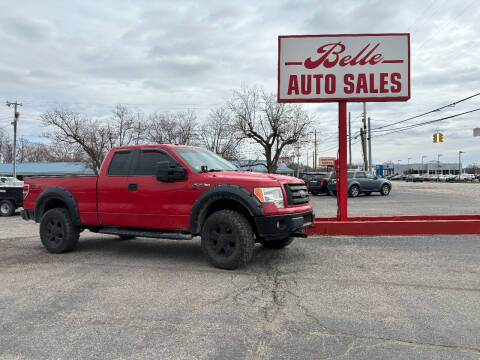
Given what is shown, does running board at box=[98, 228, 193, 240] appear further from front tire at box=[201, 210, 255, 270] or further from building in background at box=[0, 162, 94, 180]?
building in background at box=[0, 162, 94, 180]

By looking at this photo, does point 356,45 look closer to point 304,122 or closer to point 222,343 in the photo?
point 222,343

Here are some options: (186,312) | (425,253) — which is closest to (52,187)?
(186,312)

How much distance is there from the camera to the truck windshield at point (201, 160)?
6.11m

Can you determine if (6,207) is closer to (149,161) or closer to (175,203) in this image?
(149,161)

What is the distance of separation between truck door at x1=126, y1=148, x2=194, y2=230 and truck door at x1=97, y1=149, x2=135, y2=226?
14cm

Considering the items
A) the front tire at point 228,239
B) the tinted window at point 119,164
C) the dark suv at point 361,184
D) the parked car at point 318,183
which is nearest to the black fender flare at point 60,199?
the tinted window at point 119,164

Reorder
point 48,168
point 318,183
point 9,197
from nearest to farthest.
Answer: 1. point 9,197
2. point 318,183
3. point 48,168

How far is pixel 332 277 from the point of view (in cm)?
513

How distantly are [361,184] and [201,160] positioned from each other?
20.5m

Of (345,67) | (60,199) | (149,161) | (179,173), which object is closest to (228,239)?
(179,173)

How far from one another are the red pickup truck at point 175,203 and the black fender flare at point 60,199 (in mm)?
17

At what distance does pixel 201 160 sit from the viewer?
6359 mm

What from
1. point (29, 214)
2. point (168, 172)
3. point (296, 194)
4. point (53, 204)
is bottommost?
point (29, 214)

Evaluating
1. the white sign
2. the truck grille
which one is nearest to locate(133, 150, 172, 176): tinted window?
the truck grille
